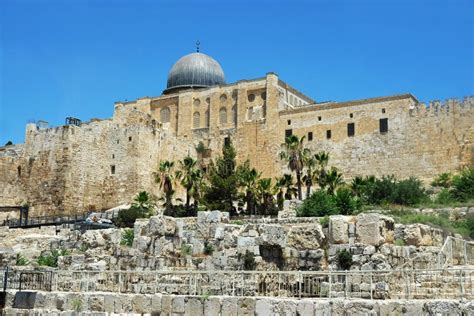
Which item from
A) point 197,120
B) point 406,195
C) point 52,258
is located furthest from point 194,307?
point 197,120

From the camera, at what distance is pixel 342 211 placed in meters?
28.1

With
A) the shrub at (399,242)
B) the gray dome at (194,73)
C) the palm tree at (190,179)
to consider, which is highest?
the gray dome at (194,73)

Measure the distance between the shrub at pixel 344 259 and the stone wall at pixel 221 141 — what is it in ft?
75.6

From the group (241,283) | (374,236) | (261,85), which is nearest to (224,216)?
(374,236)

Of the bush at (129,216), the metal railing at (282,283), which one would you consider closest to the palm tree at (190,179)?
the bush at (129,216)

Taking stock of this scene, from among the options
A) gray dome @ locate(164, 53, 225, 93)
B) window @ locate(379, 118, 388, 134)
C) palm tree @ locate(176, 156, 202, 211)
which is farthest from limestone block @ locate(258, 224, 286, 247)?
gray dome @ locate(164, 53, 225, 93)

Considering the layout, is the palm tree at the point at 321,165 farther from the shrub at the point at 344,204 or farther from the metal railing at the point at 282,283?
the metal railing at the point at 282,283

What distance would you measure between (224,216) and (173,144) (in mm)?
25786

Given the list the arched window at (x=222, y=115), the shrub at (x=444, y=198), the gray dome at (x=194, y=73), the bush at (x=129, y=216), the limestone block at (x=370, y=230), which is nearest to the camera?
the limestone block at (x=370, y=230)

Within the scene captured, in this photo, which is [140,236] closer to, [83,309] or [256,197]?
[83,309]

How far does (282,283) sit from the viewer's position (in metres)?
14.6

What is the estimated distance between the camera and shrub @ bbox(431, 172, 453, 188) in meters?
36.2

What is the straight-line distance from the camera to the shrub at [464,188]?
3175 cm

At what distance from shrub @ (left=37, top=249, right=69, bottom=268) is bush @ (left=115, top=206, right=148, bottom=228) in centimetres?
1089
